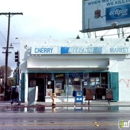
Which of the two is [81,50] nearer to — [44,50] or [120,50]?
[44,50]

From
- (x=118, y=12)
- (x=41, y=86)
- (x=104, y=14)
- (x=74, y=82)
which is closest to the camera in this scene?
(x=74, y=82)

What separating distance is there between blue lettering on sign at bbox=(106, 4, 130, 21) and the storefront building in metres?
3.80

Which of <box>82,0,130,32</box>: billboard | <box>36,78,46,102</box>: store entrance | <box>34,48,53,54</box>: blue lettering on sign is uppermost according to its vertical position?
<box>82,0,130,32</box>: billboard

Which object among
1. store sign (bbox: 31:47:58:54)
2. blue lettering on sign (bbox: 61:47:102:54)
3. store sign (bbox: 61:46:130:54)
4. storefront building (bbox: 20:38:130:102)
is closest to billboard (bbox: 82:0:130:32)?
store sign (bbox: 61:46:130:54)

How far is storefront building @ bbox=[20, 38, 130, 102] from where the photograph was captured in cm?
3044

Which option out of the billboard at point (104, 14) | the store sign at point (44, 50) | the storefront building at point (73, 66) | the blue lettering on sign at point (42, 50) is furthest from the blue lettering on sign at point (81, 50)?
the billboard at point (104, 14)

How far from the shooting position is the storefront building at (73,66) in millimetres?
30438

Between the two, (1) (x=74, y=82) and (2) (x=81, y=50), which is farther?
(1) (x=74, y=82)

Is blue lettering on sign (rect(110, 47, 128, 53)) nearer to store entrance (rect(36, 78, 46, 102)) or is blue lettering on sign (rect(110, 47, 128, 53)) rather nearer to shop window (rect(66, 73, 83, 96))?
shop window (rect(66, 73, 83, 96))

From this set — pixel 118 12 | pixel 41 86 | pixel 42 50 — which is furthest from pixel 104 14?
pixel 41 86

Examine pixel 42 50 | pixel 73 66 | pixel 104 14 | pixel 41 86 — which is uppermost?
pixel 104 14

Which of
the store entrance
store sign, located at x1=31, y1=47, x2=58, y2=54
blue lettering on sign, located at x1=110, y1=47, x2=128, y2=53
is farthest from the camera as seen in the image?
the store entrance

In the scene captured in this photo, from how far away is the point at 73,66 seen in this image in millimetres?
30516

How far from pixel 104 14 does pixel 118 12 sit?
4.89 ft
